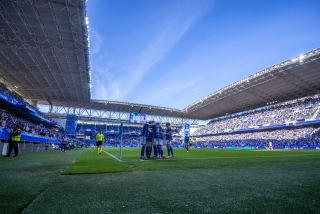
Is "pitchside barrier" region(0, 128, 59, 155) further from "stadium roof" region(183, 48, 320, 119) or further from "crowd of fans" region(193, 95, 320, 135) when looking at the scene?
"crowd of fans" region(193, 95, 320, 135)

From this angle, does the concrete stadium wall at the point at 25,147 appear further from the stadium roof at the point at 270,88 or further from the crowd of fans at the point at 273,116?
the crowd of fans at the point at 273,116

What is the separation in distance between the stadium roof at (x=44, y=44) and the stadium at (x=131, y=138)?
0.11m

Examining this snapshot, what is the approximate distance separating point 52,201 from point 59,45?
20845 millimetres

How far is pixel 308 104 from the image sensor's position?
114 ft

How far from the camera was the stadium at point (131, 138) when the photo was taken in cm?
239

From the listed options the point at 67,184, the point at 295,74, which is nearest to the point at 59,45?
the point at 67,184

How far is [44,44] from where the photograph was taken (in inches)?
748

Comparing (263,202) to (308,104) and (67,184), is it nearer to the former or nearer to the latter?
(67,184)

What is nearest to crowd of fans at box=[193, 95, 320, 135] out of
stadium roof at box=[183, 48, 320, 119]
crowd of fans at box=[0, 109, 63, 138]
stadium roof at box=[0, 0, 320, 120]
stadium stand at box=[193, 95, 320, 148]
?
stadium stand at box=[193, 95, 320, 148]

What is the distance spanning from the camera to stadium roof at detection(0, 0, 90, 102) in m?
15.1

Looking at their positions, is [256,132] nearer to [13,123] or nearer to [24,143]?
[24,143]

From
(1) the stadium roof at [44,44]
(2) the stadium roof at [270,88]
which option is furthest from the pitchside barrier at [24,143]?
(2) the stadium roof at [270,88]

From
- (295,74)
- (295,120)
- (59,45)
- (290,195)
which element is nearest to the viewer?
(290,195)

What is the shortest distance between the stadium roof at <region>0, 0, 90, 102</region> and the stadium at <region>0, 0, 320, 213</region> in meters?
0.11
